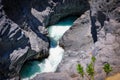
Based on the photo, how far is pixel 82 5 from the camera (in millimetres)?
37406

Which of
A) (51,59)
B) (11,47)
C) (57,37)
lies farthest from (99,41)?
(57,37)

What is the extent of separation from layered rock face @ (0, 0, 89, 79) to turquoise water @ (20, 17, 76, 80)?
2.67 ft

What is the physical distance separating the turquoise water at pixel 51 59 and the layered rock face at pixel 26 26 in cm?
81

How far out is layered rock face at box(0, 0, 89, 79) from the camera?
87.4 feet

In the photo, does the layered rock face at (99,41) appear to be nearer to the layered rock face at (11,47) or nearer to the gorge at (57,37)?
the gorge at (57,37)

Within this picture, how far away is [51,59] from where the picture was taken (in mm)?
30812

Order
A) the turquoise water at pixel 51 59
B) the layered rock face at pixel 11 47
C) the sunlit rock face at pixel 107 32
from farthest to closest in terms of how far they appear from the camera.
→ the turquoise water at pixel 51 59, the layered rock face at pixel 11 47, the sunlit rock face at pixel 107 32

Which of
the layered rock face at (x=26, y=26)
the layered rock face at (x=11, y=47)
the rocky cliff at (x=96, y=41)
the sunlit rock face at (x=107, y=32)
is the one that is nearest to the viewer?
the sunlit rock face at (x=107, y=32)

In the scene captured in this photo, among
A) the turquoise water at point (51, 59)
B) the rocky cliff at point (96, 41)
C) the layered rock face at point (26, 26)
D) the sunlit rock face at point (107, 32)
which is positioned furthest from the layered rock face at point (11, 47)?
the sunlit rock face at point (107, 32)

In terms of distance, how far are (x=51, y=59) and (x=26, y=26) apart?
16.0 feet

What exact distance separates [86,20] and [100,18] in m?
5.53

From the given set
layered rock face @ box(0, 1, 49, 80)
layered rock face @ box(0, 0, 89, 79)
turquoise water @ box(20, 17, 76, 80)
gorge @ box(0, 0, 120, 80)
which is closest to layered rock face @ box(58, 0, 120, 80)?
gorge @ box(0, 0, 120, 80)

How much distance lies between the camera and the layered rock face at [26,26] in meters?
26.6

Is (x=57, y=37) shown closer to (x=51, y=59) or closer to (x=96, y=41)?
(x=51, y=59)
